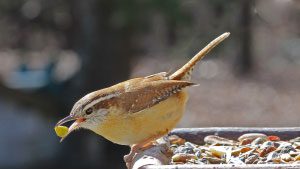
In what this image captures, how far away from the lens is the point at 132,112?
5.18m

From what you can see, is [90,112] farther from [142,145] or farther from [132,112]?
[142,145]

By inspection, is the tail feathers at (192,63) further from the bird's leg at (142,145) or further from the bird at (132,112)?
the bird's leg at (142,145)

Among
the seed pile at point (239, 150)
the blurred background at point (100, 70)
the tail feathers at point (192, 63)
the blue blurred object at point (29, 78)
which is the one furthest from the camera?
the blue blurred object at point (29, 78)

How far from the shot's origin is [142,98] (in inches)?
208

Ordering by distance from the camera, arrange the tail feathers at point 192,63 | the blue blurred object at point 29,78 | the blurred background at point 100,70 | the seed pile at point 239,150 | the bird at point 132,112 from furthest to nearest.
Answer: the blue blurred object at point 29,78, the blurred background at point 100,70, the tail feathers at point 192,63, the bird at point 132,112, the seed pile at point 239,150

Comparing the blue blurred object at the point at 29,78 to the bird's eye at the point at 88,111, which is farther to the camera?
the blue blurred object at the point at 29,78

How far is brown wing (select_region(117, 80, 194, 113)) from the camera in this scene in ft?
17.1

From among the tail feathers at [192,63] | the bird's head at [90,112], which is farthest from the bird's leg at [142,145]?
the tail feathers at [192,63]

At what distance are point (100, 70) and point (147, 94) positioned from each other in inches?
398

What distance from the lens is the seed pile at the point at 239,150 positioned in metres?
4.93

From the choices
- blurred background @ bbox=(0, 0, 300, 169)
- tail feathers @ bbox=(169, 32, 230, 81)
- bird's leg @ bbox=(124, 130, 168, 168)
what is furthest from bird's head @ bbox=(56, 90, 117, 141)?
blurred background @ bbox=(0, 0, 300, 169)

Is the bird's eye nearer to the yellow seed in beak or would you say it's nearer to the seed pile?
the yellow seed in beak

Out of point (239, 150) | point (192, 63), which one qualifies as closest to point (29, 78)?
point (192, 63)

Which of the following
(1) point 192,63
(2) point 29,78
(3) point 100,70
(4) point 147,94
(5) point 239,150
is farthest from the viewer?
(2) point 29,78
